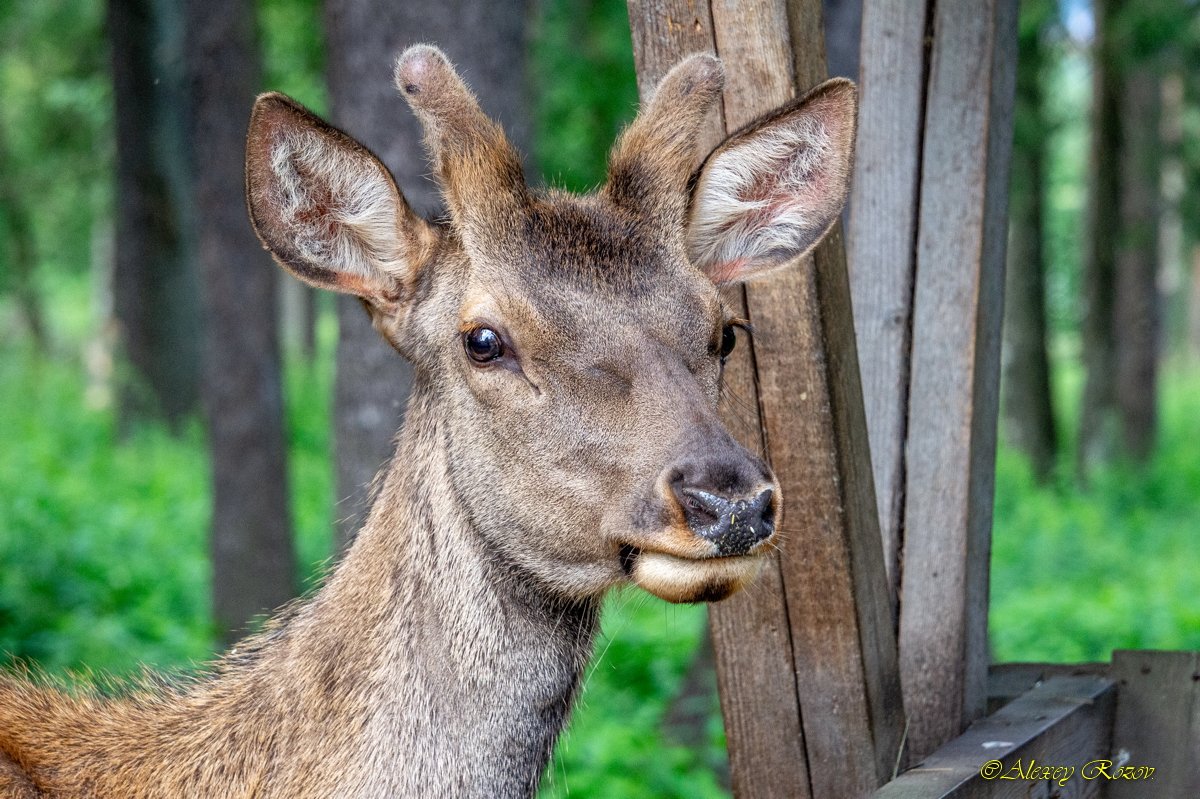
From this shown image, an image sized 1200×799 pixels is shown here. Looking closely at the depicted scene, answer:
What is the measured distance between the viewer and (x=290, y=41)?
18.9 m

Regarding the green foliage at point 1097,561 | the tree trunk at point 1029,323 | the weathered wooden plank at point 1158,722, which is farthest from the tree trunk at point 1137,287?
the weathered wooden plank at point 1158,722

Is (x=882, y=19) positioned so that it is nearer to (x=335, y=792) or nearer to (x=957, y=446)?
(x=957, y=446)

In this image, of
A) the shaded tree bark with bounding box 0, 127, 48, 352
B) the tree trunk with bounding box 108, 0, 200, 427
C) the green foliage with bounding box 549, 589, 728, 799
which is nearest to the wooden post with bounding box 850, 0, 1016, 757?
the green foliage with bounding box 549, 589, 728, 799

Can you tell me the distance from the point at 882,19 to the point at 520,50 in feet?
12.0

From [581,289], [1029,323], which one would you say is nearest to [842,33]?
[581,289]

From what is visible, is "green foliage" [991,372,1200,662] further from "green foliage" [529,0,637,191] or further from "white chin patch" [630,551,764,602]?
"white chin patch" [630,551,764,602]

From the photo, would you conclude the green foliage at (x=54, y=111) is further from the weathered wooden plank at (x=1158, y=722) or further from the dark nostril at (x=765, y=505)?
the dark nostril at (x=765, y=505)

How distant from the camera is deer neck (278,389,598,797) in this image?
3.02 metres

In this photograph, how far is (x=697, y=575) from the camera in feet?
8.76

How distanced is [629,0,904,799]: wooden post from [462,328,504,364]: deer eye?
546 mm

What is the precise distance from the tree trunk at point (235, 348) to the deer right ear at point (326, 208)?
21.2ft

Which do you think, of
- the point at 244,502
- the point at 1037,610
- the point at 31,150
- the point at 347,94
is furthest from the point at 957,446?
the point at 31,150

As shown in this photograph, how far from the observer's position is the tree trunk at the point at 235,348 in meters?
9.47

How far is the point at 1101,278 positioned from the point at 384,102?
1376 centimetres
